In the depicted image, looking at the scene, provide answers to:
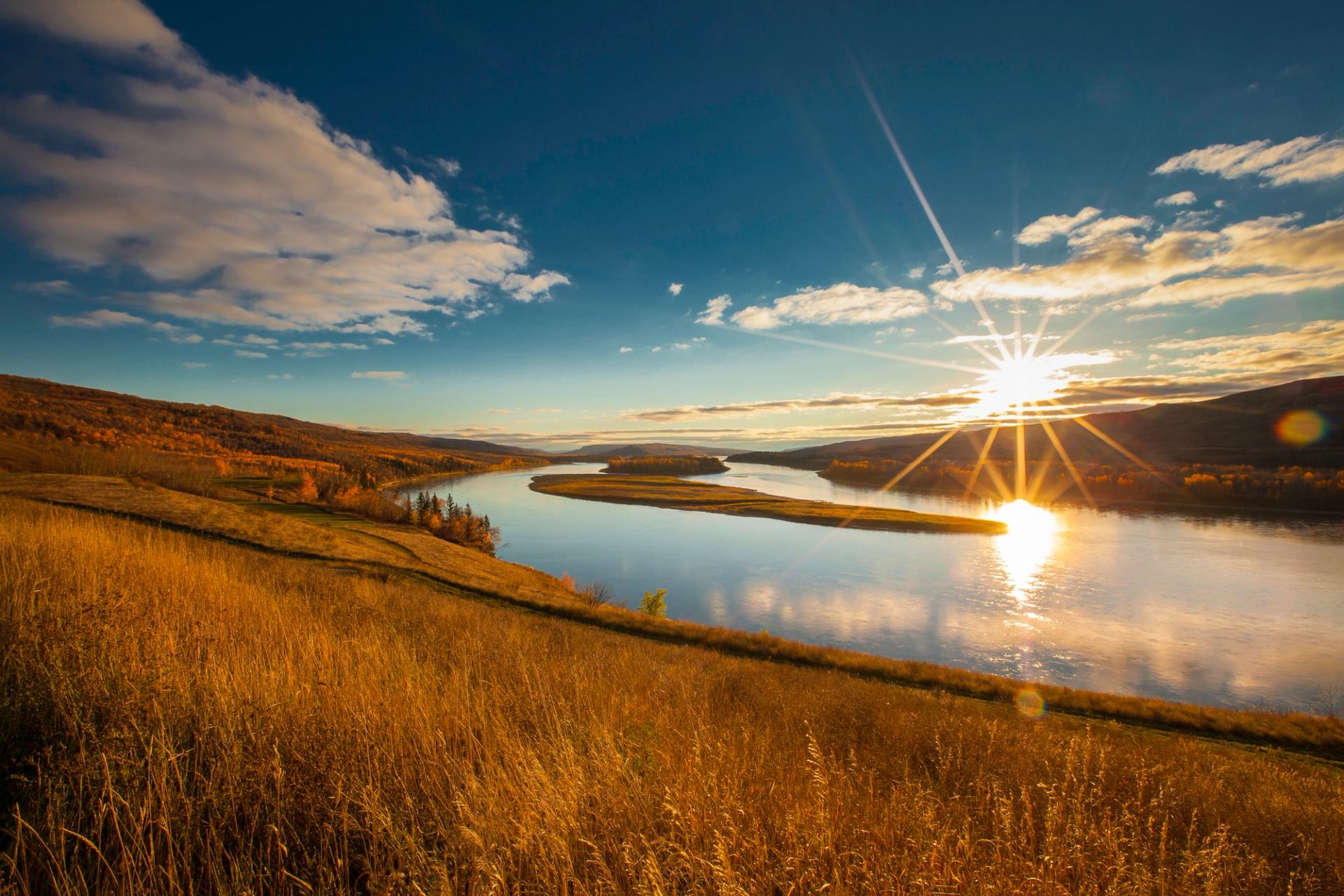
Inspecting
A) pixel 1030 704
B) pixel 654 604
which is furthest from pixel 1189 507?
pixel 1030 704

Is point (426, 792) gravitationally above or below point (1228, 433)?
below

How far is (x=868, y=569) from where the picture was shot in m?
48.9

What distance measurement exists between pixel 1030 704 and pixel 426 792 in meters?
18.2

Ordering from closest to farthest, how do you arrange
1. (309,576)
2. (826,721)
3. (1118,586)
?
(826,721)
(309,576)
(1118,586)

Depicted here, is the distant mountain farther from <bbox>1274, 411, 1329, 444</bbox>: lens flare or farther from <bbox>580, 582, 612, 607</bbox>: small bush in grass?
<bbox>580, 582, 612, 607</bbox>: small bush in grass

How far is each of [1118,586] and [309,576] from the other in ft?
174

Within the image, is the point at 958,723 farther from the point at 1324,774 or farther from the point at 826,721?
the point at 1324,774

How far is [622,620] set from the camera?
67.9 feet

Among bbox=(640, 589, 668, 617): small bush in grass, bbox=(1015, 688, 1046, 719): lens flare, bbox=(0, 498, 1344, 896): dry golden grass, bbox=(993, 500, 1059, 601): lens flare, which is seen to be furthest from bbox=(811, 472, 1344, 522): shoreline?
bbox=(0, 498, 1344, 896): dry golden grass

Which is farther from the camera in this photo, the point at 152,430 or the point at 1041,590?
the point at 152,430

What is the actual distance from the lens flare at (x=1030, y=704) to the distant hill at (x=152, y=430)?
52345 millimetres

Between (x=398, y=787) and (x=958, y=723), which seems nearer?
(x=398, y=787)

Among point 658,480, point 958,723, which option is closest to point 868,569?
point 958,723

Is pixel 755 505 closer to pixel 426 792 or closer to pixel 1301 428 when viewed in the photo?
pixel 426 792
